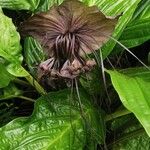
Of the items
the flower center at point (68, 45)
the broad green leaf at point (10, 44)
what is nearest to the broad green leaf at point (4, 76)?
the broad green leaf at point (10, 44)

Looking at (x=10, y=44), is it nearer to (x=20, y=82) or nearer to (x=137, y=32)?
(x=20, y=82)

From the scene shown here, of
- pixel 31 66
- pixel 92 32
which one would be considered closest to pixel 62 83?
pixel 31 66

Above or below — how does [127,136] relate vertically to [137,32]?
below

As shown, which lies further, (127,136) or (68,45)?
(127,136)

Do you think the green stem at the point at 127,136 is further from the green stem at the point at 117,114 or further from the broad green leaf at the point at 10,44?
the broad green leaf at the point at 10,44

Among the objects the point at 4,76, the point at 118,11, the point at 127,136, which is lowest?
the point at 127,136

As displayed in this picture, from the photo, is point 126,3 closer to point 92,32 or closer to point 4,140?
point 92,32

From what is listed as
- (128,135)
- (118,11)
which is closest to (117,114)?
(128,135)
